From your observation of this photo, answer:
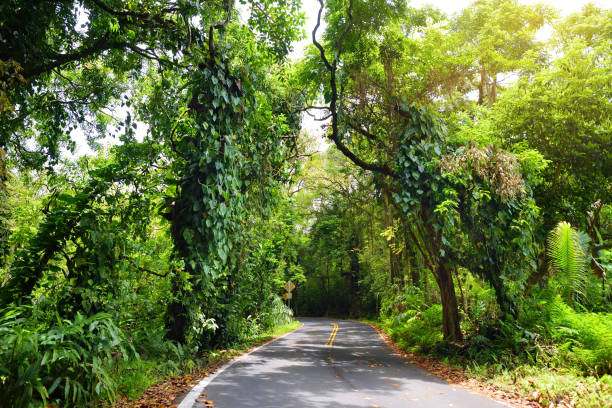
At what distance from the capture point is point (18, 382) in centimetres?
384

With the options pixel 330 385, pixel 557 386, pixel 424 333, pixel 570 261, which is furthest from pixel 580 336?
pixel 424 333

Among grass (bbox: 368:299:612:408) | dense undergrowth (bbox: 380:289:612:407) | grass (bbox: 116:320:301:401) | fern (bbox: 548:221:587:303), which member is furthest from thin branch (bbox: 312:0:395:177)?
grass (bbox: 116:320:301:401)

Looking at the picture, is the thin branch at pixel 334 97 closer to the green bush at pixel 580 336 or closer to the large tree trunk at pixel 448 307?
the large tree trunk at pixel 448 307

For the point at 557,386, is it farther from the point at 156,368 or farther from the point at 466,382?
the point at 156,368

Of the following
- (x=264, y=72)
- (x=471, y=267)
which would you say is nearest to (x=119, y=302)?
(x=264, y=72)

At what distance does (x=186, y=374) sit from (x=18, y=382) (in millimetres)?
4292

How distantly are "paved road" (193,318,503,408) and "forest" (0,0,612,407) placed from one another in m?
1.08

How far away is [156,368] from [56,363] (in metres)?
3.06

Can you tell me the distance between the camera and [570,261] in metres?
8.86

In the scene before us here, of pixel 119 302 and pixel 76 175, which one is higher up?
pixel 76 175

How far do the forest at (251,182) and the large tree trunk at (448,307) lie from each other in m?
0.06

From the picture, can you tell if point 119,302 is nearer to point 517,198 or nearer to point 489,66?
point 517,198

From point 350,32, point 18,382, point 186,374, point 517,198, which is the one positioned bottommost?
point 186,374

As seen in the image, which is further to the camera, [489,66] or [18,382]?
[489,66]
